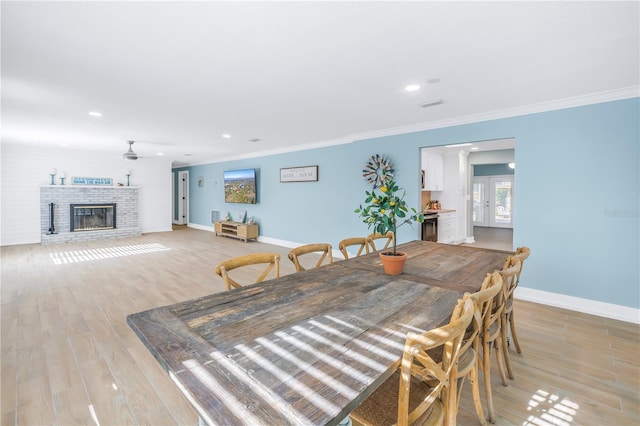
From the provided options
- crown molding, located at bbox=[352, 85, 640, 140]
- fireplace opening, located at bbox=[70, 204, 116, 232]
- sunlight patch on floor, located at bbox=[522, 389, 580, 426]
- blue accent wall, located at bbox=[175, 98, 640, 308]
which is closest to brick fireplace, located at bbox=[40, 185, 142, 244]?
fireplace opening, located at bbox=[70, 204, 116, 232]

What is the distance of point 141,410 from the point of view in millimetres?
1770

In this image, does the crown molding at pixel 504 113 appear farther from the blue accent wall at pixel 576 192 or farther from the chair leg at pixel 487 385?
the chair leg at pixel 487 385

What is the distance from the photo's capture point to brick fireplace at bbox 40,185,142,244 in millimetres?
7238

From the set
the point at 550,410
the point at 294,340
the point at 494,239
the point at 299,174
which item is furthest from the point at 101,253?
the point at 494,239

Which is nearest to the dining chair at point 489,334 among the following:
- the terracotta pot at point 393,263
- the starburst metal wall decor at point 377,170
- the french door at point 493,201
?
the terracotta pot at point 393,263

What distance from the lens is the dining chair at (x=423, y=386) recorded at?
93cm

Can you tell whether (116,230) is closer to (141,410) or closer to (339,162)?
(339,162)

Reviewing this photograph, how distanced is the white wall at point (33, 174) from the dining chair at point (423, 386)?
921 cm

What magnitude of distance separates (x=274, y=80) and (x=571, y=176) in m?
3.44

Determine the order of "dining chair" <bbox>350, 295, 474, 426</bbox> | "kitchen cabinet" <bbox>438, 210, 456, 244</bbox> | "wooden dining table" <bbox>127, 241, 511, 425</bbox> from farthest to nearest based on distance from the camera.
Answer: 1. "kitchen cabinet" <bbox>438, 210, 456, 244</bbox>
2. "dining chair" <bbox>350, 295, 474, 426</bbox>
3. "wooden dining table" <bbox>127, 241, 511, 425</bbox>

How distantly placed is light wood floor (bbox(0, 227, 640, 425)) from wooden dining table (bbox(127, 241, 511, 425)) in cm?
89

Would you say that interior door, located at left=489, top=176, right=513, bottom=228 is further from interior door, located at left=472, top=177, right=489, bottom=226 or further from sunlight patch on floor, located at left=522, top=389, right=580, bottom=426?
sunlight patch on floor, located at left=522, top=389, right=580, bottom=426

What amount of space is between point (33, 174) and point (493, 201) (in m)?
13.6

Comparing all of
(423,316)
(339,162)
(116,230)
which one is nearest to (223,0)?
(423,316)
